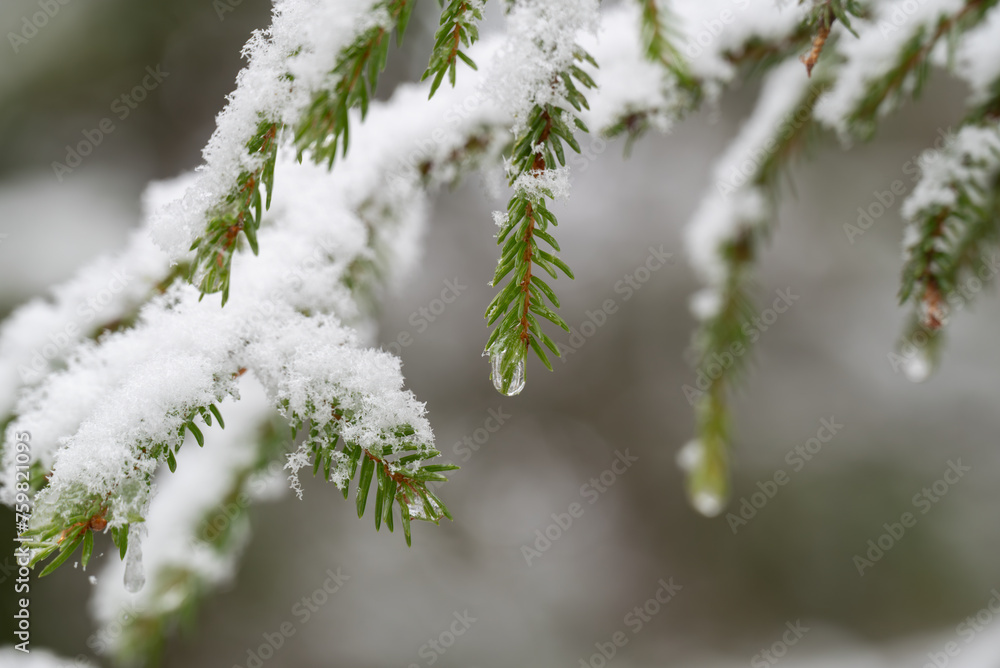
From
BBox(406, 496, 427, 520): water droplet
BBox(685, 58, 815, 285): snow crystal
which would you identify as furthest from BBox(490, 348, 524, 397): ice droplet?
BBox(685, 58, 815, 285): snow crystal

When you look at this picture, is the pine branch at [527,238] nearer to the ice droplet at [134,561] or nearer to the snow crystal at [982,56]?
the ice droplet at [134,561]

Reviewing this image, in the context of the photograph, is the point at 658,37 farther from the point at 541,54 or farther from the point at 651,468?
the point at 651,468

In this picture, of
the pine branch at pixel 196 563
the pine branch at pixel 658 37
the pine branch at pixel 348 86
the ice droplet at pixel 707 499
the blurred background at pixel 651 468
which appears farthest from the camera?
the blurred background at pixel 651 468

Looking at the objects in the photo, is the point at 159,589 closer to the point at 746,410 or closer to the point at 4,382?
the point at 4,382

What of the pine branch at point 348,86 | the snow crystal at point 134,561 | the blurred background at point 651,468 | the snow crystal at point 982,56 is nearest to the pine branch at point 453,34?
the pine branch at point 348,86

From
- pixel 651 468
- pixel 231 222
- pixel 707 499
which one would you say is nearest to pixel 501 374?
pixel 231 222

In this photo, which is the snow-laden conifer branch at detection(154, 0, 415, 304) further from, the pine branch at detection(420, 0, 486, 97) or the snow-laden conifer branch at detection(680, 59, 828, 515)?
the snow-laden conifer branch at detection(680, 59, 828, 515)
